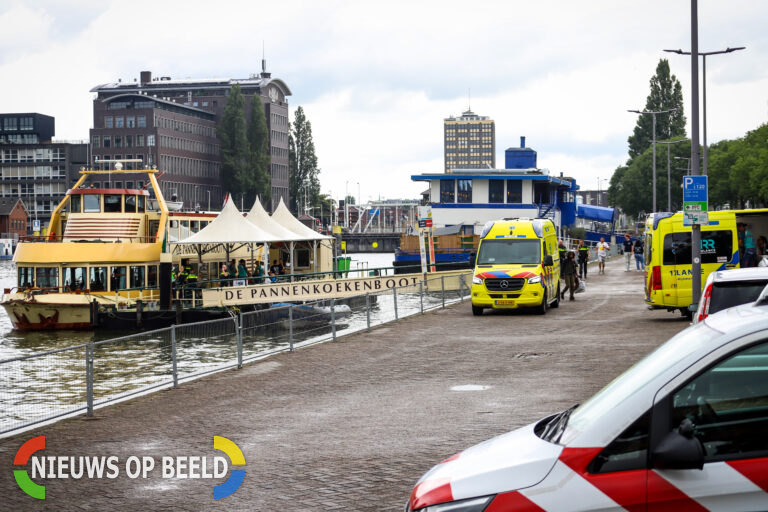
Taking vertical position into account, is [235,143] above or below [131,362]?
above

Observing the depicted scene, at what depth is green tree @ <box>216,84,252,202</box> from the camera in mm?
131000

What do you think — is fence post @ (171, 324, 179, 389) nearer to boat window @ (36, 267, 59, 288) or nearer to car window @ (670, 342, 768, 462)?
car window @ (670, 342, 768, 462)

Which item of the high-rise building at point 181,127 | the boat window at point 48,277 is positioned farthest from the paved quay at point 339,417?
the high-rise building at point 181,127

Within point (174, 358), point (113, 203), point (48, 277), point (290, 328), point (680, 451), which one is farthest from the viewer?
point (113, 203)

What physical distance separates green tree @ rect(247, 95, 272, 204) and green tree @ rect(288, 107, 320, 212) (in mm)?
18844

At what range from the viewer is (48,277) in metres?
37.8

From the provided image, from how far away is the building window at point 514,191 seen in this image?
68.4 metres

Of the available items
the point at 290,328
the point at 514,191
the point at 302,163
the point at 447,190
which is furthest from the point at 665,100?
the point at 290,328

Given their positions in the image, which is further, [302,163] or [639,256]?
[302,163]

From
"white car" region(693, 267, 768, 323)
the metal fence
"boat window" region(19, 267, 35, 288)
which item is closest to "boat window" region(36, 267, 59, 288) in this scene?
"boat window" region(19, 267, 35, 288)

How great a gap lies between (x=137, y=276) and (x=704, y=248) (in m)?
22.8

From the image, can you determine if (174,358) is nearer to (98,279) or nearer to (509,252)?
(509,252)

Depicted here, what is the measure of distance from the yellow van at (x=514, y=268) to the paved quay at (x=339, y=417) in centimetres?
503

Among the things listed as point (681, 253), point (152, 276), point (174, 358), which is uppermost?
point (681, 253)
